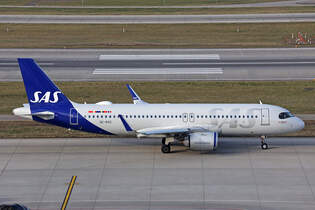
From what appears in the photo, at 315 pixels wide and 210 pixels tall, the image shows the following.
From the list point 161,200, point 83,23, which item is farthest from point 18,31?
point 161,200

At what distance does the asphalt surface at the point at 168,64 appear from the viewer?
216 ft

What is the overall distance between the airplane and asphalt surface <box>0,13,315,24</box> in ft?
176

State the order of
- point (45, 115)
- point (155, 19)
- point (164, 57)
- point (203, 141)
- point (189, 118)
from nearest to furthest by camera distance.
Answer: point (203, 141)
point (45, 115)
point (189, 118)
point (164, 57)
point (155, 19)

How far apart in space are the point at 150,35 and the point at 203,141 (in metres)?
48.3

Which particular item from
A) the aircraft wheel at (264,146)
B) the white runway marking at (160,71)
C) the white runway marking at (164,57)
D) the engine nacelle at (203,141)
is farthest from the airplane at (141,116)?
the white runway marking at (164,57)

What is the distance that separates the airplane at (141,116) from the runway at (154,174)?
1.74 m

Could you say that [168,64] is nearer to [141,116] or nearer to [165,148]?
[141,116]

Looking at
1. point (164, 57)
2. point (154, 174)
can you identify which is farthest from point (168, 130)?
point (164, 57)

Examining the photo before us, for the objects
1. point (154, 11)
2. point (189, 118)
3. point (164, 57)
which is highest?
point (154, 11)

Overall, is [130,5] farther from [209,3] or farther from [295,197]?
[295,197]

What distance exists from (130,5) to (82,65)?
43868mm

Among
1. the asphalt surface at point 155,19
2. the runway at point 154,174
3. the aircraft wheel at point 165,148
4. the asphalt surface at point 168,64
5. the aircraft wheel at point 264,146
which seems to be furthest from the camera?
the asphalt surface at point 155,19

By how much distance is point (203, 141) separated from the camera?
39688 mm

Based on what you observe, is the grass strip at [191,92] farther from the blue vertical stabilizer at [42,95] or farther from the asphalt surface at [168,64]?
the blue vertical stabilizer at [42,95]
